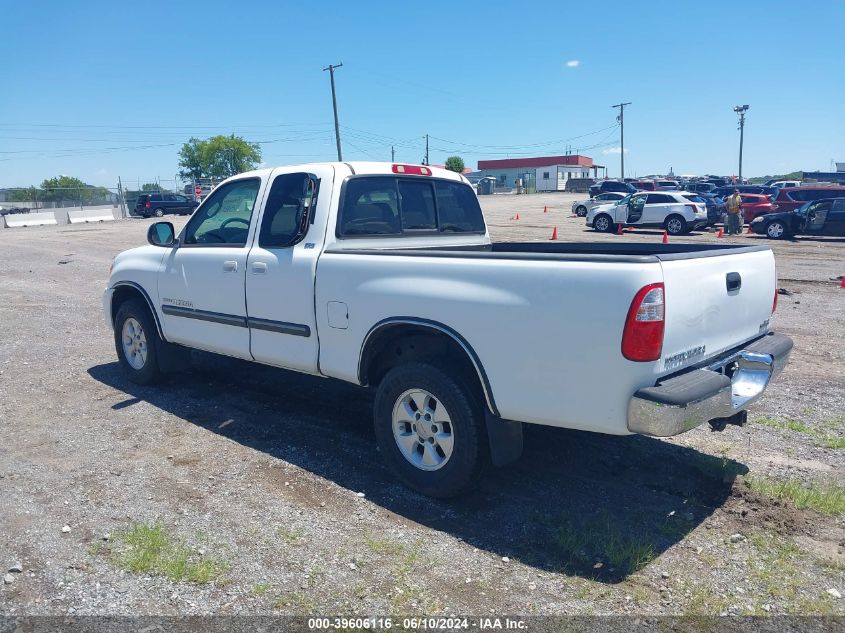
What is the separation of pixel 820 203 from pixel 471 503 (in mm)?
23355

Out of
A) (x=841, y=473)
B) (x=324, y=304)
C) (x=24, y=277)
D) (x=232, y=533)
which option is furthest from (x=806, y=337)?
(x=24, y=277)

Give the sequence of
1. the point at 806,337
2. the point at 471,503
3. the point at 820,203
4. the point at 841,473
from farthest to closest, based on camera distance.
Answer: the point at 820,203, the point at 806,337, the point at 841,473, the point at 471,503

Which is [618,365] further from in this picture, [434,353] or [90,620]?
[90,620]

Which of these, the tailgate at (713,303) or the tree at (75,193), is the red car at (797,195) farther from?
the tree at (75,193)

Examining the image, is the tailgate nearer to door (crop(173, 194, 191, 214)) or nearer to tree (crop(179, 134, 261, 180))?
door (crop(173, 194, 191, 214))

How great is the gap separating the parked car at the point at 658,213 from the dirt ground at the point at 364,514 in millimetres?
20824

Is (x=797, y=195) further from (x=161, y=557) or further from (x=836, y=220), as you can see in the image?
(x=161, y=557)

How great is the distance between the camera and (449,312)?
4.02m

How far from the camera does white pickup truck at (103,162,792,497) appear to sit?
348cm

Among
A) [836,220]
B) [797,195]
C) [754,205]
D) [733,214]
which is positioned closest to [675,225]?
[733,214]

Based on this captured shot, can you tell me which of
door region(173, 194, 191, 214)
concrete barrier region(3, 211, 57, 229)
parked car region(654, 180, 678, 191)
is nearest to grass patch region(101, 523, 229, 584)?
parked car region(654, 180, 678, 191)

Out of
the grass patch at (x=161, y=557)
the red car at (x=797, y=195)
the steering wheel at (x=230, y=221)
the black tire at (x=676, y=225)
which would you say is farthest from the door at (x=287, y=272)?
the red car at (x=797, y=195)

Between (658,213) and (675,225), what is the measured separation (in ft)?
2.60

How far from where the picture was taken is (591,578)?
3475 mm
